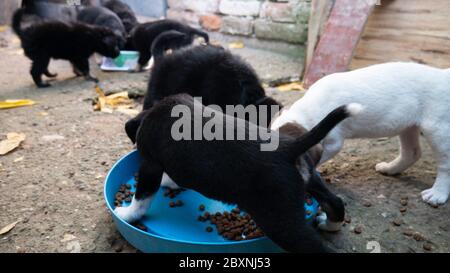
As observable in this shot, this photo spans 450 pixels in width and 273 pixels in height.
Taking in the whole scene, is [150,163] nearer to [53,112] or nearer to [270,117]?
[270,117]

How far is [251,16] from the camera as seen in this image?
5.84 m

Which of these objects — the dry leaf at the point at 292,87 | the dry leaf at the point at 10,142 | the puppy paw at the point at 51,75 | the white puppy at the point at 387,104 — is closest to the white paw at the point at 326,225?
the white puppy at the point at 387,104

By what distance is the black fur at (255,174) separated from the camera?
148 centimetres

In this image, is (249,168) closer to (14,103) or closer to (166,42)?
(166,42)

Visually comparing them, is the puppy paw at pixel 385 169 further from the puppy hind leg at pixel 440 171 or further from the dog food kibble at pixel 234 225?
the dog food kibble at pixel 234 225

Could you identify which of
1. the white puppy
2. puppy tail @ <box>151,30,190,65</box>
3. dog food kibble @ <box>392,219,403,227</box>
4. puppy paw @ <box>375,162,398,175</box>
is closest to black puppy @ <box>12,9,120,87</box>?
puppy tail @ <box>151,30,190,65</box>

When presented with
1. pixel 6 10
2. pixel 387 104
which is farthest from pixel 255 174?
pixel 6 10

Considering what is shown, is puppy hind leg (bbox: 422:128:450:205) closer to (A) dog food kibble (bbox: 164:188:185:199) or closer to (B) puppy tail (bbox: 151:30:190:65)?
(A) dog food kibble (bbox: 164:188:185:199)

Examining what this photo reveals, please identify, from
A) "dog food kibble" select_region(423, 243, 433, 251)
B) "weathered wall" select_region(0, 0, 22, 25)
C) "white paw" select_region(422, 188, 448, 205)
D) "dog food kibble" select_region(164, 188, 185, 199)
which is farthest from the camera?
"weathered wall" select_region(0, 0, 22, 25)

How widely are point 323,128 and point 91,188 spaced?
1695 millimetres

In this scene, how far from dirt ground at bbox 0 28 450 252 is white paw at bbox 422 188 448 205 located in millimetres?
37

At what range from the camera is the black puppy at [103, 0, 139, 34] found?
5.64 metres

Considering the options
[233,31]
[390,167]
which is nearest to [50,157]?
[390,167]

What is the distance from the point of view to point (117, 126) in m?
3.40
